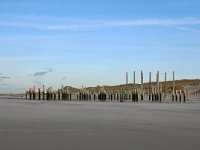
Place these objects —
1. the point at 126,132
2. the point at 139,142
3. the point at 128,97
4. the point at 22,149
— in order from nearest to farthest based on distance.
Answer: the point at 22,149, the point at 139,142, the point at 126,132, the point at 128,97

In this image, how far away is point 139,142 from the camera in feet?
32.6

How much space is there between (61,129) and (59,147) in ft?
10.9

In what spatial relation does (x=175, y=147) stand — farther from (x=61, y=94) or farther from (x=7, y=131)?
(x=61, y=94)

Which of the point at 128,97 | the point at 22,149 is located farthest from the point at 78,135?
the point at 128,97

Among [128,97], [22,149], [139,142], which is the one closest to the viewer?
[22,149]

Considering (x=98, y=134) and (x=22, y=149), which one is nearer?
(x=22, y=149)

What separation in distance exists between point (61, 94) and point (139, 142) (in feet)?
178

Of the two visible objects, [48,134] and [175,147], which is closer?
[175,147]

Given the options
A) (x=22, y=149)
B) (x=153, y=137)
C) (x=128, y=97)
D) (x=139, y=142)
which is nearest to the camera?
(x=22, y=149)

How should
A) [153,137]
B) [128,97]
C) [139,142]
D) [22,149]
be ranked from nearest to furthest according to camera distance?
[22,149], [139,142], [153,137], [128,97]

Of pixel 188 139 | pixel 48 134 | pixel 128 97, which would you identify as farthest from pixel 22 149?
pixel 128 97

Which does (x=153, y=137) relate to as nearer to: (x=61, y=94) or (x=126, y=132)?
(x=126, y=132)

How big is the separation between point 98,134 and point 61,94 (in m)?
52.9

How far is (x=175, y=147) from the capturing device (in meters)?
9.18
